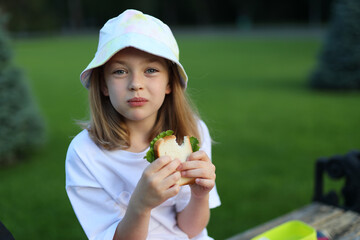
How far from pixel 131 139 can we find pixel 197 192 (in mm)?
408

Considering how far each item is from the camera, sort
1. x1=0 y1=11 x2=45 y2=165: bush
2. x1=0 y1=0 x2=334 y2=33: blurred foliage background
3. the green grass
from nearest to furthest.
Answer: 1. the green grass
2. x1=0 y1=11 x2=45 y2=165: bush
3. x1=0 y1=0 x2=334 y2=33: blurred foliage background

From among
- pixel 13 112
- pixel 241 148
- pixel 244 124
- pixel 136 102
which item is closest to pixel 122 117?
pixel 136 102

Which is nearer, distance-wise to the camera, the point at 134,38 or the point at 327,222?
the point at 134,38

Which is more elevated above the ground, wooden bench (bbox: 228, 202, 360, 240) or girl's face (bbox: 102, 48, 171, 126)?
girl's face (bbox: 102, 48, 171, 126)

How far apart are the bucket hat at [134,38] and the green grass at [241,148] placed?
2.43ft

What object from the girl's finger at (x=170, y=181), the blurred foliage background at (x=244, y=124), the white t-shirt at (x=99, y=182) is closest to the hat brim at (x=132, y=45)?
the white t-shirt at (x=99, y=182)

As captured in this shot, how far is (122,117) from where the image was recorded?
199 cm

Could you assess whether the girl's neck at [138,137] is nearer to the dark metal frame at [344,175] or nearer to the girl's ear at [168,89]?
the girl's ear at [168,89]

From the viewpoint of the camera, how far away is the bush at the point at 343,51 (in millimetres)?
10758

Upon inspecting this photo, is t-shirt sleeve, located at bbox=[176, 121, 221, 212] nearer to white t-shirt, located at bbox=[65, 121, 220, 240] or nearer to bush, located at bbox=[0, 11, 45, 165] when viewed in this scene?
white t-shirt, located at bbox=[65, 121, 220, 240]

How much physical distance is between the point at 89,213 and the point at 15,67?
4.30 meters

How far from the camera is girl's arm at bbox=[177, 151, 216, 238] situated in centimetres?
162

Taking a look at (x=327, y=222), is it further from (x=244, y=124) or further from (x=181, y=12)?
(x=181, y=12)

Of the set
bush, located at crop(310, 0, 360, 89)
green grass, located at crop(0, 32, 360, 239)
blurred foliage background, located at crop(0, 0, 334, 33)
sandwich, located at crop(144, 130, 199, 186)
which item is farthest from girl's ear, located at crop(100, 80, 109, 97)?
blurred foliage background, located at crop(0, 0, 334, 33)
